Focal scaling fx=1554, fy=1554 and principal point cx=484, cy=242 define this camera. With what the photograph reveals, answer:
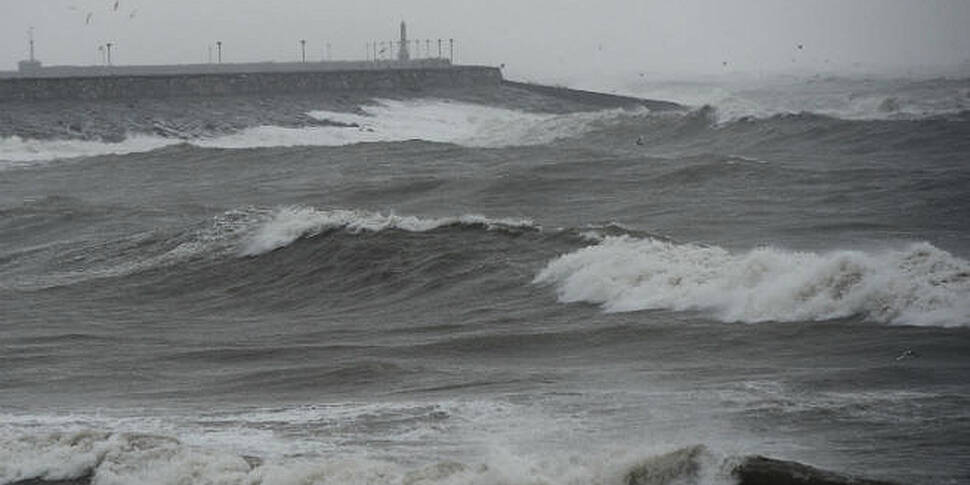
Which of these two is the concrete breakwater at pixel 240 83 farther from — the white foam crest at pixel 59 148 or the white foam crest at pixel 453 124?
the white foam crest at pixel 59 148

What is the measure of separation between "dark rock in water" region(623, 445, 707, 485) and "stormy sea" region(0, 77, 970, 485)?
0.05ft

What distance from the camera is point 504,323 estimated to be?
1625 centimetres

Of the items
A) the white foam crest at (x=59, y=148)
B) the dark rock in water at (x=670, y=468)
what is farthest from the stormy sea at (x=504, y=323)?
the white foam crest at (x=59, y=148)

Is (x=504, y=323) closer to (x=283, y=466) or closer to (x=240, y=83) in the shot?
(x=283, y=466)

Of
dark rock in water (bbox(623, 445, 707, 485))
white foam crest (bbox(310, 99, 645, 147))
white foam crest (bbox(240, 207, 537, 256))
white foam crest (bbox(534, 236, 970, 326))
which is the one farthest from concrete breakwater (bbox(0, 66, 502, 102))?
dark rock in water (bbox(623, 445, 707, 485))

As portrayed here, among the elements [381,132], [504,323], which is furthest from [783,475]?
[381,132]

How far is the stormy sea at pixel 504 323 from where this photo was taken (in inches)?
399

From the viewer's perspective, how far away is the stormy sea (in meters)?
10.1

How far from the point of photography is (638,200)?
89.6 feet

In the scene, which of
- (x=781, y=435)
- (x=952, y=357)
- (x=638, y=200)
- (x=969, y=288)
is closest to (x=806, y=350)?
(x=952, y=357)

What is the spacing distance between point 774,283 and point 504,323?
2.81 meters

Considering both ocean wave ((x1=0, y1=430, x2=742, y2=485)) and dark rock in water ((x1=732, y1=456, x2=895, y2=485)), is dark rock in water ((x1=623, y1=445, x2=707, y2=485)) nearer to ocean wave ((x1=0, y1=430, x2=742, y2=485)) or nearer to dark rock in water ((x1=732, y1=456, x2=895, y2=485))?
ocean wave ((x1=0, y1=430, x2=742, y2=485))

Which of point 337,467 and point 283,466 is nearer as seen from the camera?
point 337,467

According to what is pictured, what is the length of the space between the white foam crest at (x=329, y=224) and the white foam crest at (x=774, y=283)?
3.81 meters
